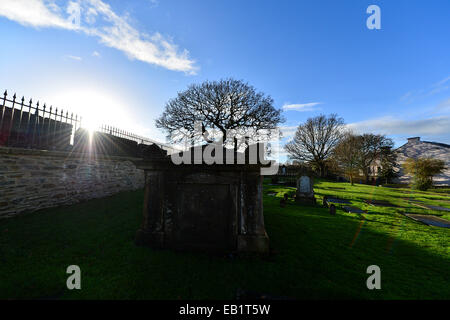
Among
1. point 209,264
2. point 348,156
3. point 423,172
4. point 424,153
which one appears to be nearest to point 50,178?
point 209,264

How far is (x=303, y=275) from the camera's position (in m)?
2.93

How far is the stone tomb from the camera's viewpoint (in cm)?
367

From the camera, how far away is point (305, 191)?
10125 mm

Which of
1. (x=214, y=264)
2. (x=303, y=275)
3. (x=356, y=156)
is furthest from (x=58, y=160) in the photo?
(x=356, y=156)

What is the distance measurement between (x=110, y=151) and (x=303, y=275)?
32.3 ft

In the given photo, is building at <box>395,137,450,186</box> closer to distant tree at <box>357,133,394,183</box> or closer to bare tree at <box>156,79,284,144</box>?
distant tree at <box>357,133,394,183</box>

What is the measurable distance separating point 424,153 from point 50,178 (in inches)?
1836

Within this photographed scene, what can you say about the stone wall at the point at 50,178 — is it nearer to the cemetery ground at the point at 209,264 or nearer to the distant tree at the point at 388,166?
the cemetery ground at the point at 209,264

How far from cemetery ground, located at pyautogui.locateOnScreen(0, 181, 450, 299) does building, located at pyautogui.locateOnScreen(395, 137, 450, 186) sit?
3344 centimetres

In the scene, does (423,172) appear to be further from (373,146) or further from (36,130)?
(36,130)

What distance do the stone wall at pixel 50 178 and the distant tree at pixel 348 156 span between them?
28.5 meters

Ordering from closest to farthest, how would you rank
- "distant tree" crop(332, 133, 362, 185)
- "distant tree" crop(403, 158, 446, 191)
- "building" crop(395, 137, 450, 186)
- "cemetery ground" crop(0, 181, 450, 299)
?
"cemetery ground" crop(0, 181, 450, 299) → "distant tree" crop(403, 158, 446, 191) → "distant tree" crop(332, 133, 362, 185) → "building" crop(395, 137, 450, 186)

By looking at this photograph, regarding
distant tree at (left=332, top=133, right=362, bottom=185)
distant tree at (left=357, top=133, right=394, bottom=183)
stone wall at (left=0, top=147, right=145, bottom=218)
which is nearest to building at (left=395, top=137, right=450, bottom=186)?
distant tree at (left=357, top=133, right=394, bottom=183)
